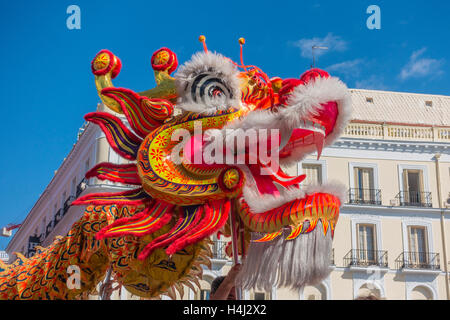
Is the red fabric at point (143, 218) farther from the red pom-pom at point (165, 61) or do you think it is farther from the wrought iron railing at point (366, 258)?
the wrought iron railing at point (366, 258)

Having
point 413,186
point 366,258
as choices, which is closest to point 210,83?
point 366,258

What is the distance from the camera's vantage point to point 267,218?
648cm

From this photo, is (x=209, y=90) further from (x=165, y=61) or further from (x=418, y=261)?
(x=418, y=261)

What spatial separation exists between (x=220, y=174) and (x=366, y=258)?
23.7 metres

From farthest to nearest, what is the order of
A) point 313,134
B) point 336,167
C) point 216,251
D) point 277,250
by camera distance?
1. point 336,167
2. point 216,251
3. point 313,134
4. point 277,250

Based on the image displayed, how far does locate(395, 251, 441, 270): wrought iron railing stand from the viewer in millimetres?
29469

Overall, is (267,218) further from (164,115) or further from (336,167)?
(336,167)

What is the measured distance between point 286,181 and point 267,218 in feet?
2.19

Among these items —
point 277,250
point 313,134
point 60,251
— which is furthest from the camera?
point 60,251

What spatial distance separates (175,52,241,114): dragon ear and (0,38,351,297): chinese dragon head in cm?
1

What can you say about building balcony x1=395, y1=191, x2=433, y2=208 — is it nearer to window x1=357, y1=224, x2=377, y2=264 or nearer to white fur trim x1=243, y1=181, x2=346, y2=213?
window x1=357, y1=224, x2=377, y2=264

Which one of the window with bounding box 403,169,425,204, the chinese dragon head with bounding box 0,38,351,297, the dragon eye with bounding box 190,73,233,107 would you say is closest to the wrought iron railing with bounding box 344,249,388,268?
the window with bounding box 403,169,425,204

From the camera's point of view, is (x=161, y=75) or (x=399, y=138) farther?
(x=399, y=138)
